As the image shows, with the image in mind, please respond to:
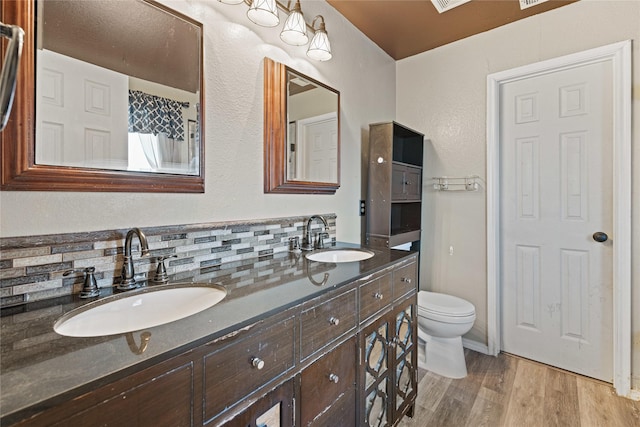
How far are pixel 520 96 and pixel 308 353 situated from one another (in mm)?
2364

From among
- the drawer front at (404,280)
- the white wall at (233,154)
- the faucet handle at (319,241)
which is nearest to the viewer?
the white wall at (233,154)

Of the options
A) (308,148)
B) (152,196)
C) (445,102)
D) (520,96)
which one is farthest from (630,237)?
(152,196)

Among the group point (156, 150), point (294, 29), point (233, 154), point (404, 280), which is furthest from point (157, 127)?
point (404, 280)

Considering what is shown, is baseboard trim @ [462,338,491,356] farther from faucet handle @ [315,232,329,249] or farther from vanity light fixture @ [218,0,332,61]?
vanity light fixture @ [218,0,332,61]

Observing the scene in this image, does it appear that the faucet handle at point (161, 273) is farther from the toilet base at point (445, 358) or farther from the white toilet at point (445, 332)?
the toilet base at point (445, 358)

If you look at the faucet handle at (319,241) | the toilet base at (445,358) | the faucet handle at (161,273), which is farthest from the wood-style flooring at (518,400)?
the faucet handle at (161,273)

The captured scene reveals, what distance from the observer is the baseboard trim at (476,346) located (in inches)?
89.0

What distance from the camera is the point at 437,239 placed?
2518 mm

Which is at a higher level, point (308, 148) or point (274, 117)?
point (274, 117)

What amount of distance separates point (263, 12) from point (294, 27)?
0.69 feet

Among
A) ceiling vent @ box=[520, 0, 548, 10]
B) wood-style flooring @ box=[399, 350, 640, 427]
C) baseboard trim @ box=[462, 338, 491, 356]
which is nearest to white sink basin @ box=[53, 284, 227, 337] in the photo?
wood-style flooring @ box=[399, 350, 640, 427]

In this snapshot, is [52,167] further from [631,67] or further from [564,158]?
[631,67]

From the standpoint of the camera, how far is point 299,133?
1644mm

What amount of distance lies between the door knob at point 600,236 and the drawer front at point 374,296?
1.56 m
